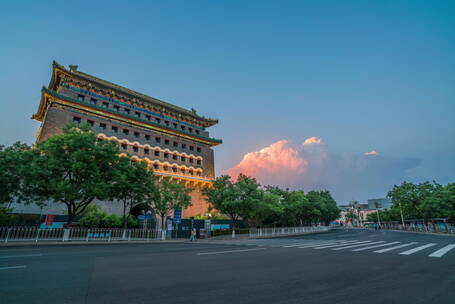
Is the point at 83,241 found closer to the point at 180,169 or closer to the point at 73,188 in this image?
the point at 73,188

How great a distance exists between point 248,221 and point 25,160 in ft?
93.1

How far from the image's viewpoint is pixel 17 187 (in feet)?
57.1

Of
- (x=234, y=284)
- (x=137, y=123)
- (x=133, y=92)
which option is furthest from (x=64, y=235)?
(x=133, y=92)

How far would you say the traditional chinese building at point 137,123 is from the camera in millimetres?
32688

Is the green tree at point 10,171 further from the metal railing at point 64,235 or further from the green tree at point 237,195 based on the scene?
the green tree at point 237,195

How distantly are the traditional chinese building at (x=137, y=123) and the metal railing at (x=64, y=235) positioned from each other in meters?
15.4

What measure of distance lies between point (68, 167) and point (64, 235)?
5.13 m

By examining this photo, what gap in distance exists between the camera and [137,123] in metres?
38.8

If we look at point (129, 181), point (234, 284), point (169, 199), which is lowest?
point (234, 284)

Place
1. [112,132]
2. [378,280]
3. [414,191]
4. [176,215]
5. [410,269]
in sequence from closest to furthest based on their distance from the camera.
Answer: [378,280], [410,269], [176,215], [112,132], [414,191]

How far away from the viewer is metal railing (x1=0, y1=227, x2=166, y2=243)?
1594 cm

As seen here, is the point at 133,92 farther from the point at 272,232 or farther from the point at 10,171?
the point at 272,232

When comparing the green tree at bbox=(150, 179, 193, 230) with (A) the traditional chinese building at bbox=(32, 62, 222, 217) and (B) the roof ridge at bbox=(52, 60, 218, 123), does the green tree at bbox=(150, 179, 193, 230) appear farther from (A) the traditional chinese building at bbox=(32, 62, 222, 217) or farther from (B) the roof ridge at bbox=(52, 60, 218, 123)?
(B) the roof ridge at bbox=(52, 60, 218, 123)

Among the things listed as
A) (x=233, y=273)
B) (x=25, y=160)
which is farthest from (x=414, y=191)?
(x=25, y=160)
